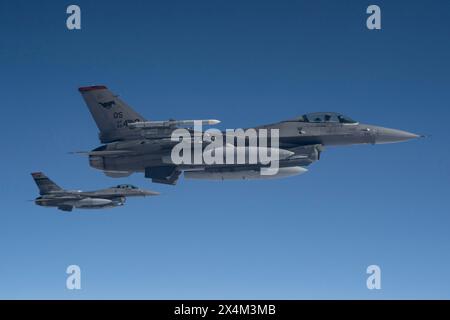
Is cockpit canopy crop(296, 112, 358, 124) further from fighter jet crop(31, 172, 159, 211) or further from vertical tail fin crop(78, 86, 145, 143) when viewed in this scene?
fighter jet crop(31, 172, 159, 211)

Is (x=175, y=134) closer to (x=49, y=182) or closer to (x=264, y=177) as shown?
(x=264, y=177)

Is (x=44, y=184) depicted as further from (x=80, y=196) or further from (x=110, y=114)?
(x=110, y=114)

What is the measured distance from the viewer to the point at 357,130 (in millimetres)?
44156

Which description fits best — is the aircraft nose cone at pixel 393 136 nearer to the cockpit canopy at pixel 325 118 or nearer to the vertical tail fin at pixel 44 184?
the cockpit canopy at pixel 325 118

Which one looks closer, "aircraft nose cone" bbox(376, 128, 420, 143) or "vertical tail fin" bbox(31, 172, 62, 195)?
"aircraft nose cone" bbox(376, 128, 420, 143)

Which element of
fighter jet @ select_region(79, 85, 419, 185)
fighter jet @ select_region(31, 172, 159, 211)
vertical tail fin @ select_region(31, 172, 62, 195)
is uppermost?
fighter jet @ select_region(79, 85, 419, 185)

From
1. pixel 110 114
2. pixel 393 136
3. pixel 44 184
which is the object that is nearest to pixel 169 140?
pixel 110 114

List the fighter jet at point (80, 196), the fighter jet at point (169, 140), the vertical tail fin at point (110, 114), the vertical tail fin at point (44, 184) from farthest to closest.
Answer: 1. the vertical tail fin at point (44, 184)
2. the fighter jet at point (80, 196)
3. the vertical tail fin at point (110, 114)
4. the fighter jet at point (169, 140)

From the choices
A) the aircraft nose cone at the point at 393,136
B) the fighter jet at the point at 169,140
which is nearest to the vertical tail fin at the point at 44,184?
the fighter jet at the point at 169,140

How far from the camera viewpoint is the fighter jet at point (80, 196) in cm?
6131

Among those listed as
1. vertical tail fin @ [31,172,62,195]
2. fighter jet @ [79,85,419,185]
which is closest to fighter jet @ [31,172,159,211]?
vertical tail fin @ [31,172,62,195]

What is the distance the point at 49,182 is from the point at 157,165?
2438 cm

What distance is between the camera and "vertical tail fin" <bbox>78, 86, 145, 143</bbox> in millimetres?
44000

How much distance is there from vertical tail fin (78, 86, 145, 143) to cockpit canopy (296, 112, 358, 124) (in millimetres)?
10192
